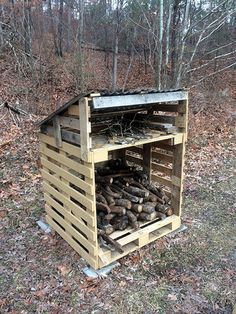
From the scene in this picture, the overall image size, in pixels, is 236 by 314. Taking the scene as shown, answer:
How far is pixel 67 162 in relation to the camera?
2.84 metres

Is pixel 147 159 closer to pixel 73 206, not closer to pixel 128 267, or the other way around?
pixel 73 206

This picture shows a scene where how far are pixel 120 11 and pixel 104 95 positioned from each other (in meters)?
8.76

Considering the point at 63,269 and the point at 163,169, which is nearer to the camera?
the point at 63,269

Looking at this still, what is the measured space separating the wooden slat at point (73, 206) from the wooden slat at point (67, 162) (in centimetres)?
42

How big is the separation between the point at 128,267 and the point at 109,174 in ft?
4.10

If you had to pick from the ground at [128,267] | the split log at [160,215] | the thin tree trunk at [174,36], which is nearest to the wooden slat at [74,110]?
the ground at [128,267]

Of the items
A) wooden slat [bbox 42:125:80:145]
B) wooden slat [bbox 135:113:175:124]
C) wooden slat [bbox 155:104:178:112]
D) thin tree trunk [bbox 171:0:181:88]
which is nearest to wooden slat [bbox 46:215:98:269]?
wooden slat [bbox 42:125:80:145]

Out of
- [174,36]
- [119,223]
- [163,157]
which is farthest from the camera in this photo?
[174,36]

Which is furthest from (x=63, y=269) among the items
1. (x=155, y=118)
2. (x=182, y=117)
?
(x=182, y=117)

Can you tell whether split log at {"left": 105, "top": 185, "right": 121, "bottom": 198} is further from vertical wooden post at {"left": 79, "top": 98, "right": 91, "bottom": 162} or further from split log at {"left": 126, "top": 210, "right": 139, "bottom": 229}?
vertical wooden post at {"left": 79, "top": 98, "right": 91, "bottom": 162}

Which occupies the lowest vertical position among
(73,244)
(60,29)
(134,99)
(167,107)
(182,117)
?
(73,244)

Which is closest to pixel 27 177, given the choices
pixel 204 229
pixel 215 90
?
pixel 204 229

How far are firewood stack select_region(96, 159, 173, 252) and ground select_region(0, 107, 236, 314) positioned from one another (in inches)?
13.6

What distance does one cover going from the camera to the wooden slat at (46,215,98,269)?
9.23 ft
